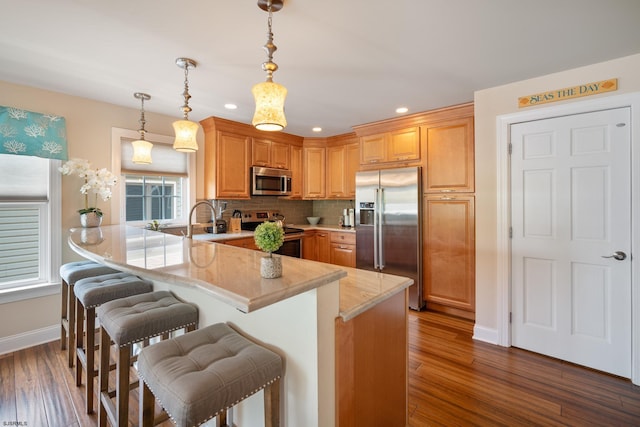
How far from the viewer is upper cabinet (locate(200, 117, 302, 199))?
372cm

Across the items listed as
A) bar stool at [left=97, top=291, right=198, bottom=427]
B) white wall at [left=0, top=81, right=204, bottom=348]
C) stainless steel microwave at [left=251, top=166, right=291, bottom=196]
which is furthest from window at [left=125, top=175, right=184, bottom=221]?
bar stool at [left=97, top=291, right=198, bottom=427]

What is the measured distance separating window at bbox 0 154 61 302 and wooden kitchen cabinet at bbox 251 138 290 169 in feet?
7.02

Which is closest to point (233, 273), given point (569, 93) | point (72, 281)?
point (72, 281)

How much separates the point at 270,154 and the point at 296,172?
0.59 metres

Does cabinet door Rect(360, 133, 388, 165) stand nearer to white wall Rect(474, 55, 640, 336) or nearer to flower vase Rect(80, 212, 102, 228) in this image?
white wall Rect(474, 55, 640, 336)

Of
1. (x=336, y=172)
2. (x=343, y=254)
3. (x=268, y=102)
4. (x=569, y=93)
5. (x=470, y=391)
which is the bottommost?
(x=470, y=391)

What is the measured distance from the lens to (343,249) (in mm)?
4305

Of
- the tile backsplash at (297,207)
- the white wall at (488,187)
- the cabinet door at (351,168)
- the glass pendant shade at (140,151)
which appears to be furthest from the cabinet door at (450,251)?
the glass pendant shade at (140,151)

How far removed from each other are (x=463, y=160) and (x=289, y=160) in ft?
8.33

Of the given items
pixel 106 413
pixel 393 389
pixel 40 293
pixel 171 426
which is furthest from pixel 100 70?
pixel 393 389

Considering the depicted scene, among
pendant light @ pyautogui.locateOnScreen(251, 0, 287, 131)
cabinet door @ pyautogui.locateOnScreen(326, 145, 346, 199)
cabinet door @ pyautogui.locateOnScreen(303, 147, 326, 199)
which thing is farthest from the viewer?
cabinet door @ pyautogui.locateOnScreen(303, 147, 326, 199)

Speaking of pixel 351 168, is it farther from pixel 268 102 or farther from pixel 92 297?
pixel 92 297

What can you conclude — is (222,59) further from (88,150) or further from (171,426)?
(171,426)

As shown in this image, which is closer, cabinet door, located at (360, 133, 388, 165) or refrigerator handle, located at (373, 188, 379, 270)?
refrigerator handle, located at (373, 188, 379, 270)
